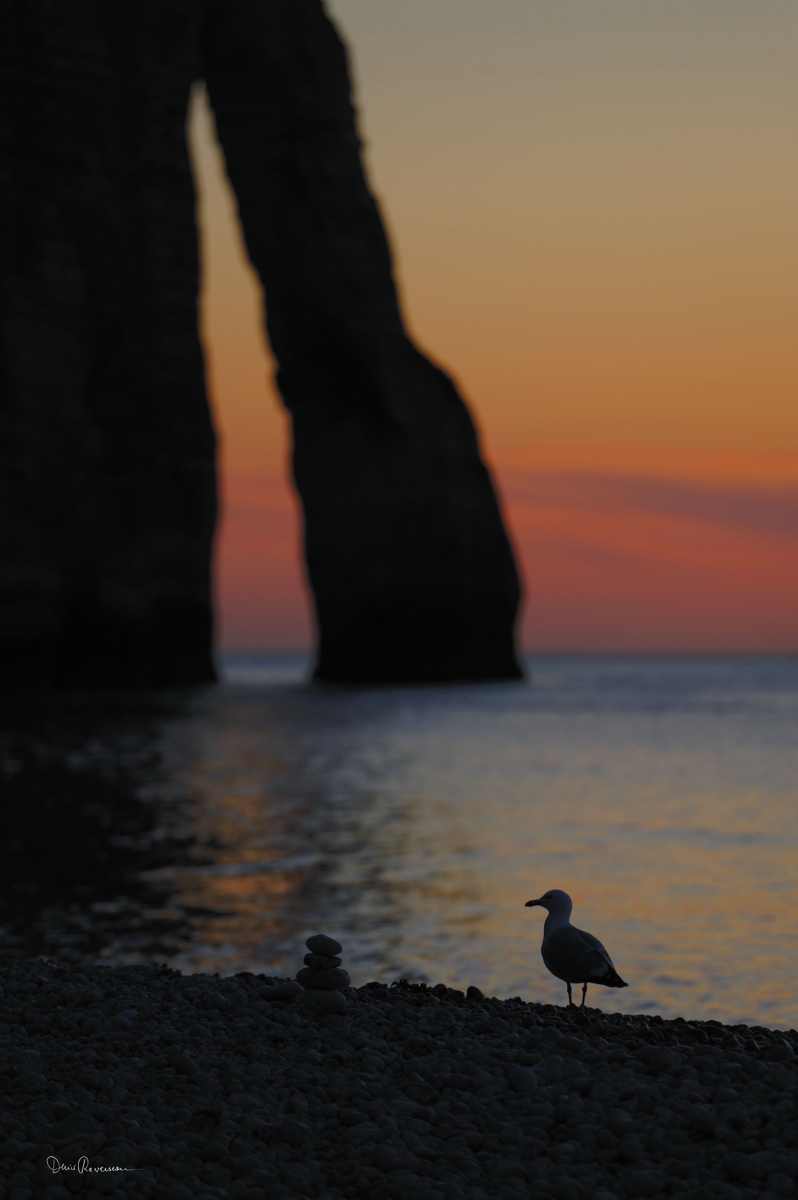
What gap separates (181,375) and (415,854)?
40.4 meters

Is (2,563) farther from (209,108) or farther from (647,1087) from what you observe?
(647,1087)

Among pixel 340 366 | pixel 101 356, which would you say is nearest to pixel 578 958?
pixel 101 356

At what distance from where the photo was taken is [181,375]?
2112 inches

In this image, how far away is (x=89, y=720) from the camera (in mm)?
37031

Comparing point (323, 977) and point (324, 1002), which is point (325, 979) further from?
point (324, 1002)

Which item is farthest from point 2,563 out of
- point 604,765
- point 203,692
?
point 604,765

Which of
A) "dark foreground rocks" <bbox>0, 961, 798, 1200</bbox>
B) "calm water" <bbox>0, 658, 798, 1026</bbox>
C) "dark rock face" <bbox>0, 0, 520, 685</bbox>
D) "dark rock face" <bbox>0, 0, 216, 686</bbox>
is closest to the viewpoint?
"dark foreground rocks" <bbox>0, 961, 798, 1200</bbox>

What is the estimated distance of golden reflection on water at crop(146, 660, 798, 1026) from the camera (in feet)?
33.5

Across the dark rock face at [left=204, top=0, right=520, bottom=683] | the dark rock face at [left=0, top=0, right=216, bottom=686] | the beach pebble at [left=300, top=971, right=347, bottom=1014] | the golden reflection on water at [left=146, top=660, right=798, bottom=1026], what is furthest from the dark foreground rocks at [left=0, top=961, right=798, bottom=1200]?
the dark rock face at [left=204, top=0, right=520, bottom=683]

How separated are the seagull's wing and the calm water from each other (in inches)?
82.8

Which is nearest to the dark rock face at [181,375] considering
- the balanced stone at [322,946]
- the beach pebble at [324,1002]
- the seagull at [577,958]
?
the balanced stone at [322,946]

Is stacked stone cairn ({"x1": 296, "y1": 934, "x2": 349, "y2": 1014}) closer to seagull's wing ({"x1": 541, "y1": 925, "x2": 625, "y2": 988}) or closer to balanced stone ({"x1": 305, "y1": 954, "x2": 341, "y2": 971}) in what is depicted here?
balanced stone ({"x1": 305, "y1": 954, "x2": 341, "y2": 971})

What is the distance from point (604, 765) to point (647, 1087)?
881 inches

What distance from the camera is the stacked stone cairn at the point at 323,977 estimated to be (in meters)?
7.23
